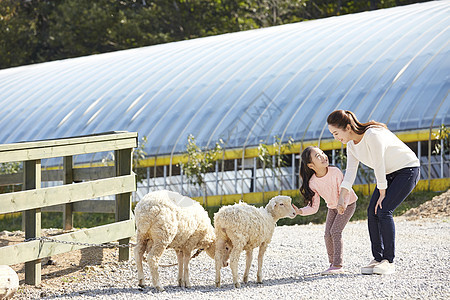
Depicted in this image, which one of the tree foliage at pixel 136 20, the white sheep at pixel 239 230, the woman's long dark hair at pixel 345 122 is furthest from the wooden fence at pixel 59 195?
the tree foliage at pixel 136 20

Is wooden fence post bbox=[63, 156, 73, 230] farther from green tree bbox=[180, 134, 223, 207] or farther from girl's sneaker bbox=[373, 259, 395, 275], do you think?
green tree bbox=[180, 134, 223, 207]

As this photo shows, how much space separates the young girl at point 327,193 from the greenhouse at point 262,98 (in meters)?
7.21

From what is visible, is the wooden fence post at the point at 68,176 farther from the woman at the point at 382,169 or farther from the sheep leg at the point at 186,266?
the woman at the point at 382,169

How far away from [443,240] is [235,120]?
7.63 m

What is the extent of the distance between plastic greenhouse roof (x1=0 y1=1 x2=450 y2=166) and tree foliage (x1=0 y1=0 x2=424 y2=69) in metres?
13.2

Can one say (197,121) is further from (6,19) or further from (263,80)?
(6,19)

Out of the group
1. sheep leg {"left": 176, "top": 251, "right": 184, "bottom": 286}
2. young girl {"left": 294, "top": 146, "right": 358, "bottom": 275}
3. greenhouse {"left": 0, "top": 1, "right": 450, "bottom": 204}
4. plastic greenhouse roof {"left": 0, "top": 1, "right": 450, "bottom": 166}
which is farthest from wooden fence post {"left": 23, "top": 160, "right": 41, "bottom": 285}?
plastic greenhouse roof {"left": 0, "top": 1, "right": 450, "bottom": 166}

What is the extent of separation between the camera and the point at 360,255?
8109 mm

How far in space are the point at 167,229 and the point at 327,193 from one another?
71.4 inches

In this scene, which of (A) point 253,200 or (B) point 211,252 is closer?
(B) point 211,252

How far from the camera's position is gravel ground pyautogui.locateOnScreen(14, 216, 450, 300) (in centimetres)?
578

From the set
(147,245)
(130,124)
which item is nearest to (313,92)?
(130,124)

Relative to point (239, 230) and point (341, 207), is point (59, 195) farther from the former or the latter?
point (341, 207)

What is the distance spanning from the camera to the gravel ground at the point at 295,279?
5.78 meters
